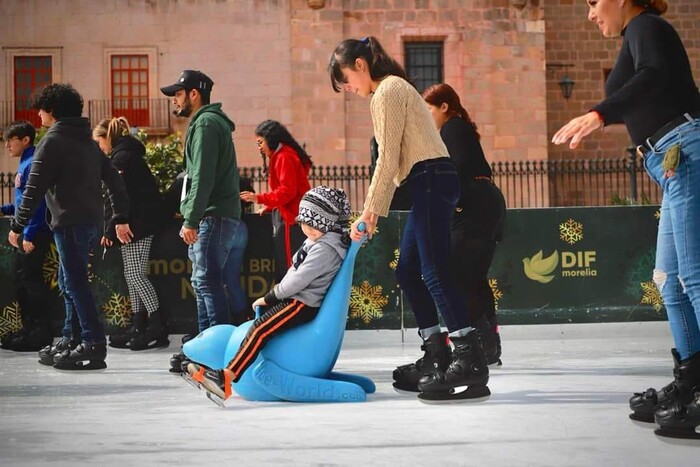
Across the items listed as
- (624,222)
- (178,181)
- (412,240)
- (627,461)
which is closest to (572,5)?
(624,222)

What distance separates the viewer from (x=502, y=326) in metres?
10.2

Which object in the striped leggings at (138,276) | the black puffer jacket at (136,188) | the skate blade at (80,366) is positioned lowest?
the skate blade at (80,366)

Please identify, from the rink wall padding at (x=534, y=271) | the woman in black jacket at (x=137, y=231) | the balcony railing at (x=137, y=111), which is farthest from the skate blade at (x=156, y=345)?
the balcony railing at (x=137, y=111)

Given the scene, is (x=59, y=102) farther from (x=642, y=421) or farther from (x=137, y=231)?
(x=642, y=421)

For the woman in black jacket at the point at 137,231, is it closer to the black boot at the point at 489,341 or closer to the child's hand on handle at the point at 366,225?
the black boot at the point at 489,341

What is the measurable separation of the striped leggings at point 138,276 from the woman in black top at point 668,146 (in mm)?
4979

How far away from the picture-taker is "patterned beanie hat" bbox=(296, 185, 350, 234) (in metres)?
5.85

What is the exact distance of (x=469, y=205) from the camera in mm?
7230

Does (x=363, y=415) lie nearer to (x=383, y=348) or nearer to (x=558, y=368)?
(x=558, y=368)

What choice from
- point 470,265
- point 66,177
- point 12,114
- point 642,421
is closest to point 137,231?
point 66,177

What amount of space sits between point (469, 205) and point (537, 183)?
20.5m

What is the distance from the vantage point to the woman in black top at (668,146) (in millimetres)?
4570

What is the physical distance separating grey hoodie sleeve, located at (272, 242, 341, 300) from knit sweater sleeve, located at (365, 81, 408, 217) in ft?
1.07

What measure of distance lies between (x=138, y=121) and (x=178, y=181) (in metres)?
18.1
